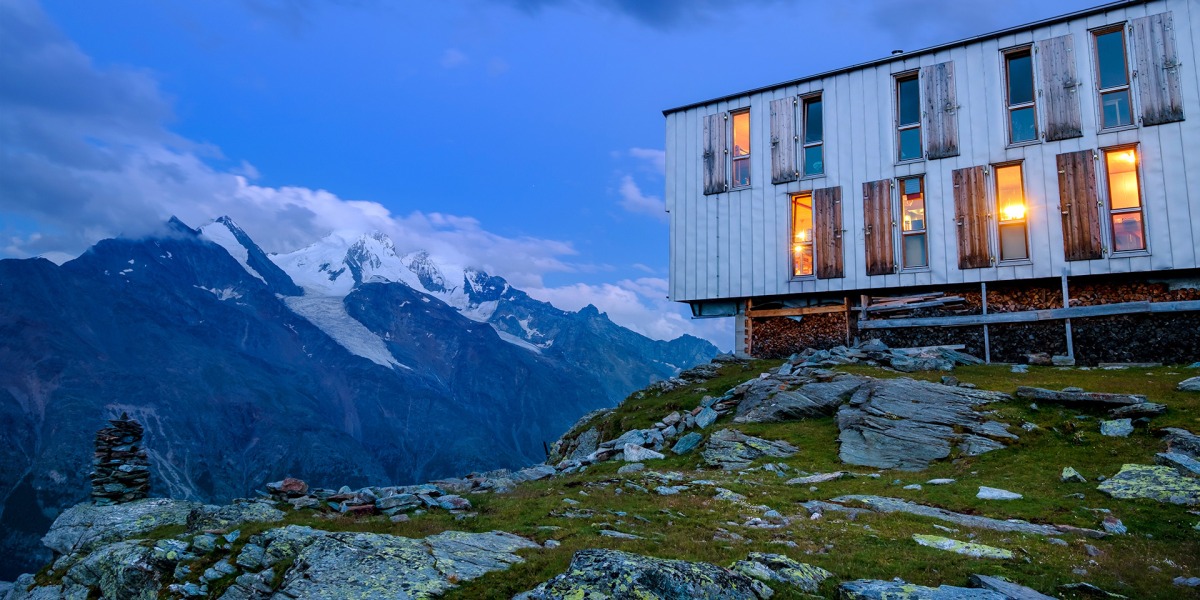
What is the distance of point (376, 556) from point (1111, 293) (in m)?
30.9

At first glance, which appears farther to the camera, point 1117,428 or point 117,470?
point 117,470

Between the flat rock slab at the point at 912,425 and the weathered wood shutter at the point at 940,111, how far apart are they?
13793 millimetres

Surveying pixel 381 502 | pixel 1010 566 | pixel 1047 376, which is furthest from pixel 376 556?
pixel 1047 376

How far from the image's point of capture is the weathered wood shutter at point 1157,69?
27266 millimetres

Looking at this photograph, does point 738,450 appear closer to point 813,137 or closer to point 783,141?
point 783,141

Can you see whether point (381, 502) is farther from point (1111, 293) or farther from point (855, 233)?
point (1111, 293)

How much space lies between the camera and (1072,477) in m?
15.6

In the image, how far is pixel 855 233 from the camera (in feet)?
107

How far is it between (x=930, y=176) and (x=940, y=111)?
10.2ft

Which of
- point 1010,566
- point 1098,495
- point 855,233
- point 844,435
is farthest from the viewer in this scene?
point 855,233

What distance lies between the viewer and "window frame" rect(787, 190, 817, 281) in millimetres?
33469

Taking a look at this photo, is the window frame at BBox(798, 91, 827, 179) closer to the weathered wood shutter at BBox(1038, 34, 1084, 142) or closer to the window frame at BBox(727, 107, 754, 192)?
the window frame at BBox(727, 107, 754, 192)

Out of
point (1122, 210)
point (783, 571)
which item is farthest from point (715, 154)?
point (783, 571)

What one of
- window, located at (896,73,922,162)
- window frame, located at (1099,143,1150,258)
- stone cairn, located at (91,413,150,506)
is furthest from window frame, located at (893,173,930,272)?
stone cairn, located at (91,413,150,506)
